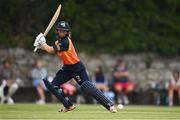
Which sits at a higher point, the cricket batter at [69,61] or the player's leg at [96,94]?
the cricket batter at [69,61]

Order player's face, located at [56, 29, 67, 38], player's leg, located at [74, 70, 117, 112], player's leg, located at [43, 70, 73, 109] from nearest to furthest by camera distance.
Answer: player's leg, located at [74, 70, 117, 112] → player's face, located at [56, 29, 67, 38] → player's leg, located at [43, 70, 73, 109]

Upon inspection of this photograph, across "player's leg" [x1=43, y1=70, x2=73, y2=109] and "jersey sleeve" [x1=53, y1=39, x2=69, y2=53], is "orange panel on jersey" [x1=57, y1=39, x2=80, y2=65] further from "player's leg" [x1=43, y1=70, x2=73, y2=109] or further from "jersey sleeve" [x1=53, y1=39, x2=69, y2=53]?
"player's leg" [x1=43, y1=70, x2=73, y2=109]

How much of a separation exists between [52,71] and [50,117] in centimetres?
1379

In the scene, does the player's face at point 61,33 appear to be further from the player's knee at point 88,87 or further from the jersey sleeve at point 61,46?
the player's knee at point 88,87

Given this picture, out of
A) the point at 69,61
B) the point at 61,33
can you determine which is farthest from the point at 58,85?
the point at 61,33

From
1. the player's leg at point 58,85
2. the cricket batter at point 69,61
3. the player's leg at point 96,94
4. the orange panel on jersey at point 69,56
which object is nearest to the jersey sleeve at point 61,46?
the cricket batter at point 69,61

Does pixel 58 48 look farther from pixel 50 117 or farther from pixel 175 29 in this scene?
pixel 175 29

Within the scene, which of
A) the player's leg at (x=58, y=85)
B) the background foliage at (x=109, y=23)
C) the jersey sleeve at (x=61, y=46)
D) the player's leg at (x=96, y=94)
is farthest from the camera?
the background foliage at (x=109, y=23)

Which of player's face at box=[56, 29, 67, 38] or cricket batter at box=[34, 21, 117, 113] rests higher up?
player's face at box=[56, 29, 67, 38]

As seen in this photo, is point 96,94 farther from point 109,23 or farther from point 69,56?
point 109,23

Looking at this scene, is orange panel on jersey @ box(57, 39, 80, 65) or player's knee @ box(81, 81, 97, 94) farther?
orange panel on jersey @ box(57, 39, 80, 65)

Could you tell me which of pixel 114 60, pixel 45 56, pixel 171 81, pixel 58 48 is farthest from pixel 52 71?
pixel 58 48

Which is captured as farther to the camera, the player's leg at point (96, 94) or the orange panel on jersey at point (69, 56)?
the orange panel on jersey at point (69, 56)

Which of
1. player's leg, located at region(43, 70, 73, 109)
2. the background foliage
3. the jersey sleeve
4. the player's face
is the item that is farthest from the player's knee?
the background foliage
